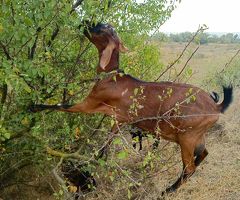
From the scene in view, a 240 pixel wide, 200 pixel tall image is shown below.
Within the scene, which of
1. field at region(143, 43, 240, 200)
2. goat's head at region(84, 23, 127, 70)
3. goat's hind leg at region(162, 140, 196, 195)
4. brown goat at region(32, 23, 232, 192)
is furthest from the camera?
field at region(143, 43, 240, 200)

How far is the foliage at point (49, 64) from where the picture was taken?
310cm

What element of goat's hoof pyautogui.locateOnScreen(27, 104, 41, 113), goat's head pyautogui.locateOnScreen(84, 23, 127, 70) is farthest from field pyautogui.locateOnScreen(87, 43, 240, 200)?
goat's hoof pyautogui.locateOnScreen(27, 104, 41, 113)

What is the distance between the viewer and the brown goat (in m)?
4.38

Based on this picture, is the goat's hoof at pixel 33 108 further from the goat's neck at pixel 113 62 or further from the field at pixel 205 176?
the field at pixel 205 176

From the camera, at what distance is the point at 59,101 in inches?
180

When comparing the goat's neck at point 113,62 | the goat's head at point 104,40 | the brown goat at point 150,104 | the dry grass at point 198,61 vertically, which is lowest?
the dry grass at point 198,61

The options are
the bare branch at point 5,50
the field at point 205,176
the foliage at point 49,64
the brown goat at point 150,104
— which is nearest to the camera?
the foliage at point 49,64

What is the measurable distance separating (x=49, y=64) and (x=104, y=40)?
743 mm

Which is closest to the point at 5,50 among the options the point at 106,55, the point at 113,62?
the point at 106,55

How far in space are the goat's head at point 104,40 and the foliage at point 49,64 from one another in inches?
4.2

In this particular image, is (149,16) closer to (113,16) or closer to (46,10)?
(113,16)

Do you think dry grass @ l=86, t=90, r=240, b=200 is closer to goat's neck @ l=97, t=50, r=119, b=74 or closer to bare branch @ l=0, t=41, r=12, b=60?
goat's neck @ l=97, t=50, r=119, b=74

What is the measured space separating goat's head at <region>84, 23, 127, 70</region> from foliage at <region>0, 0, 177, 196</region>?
107 millimetres

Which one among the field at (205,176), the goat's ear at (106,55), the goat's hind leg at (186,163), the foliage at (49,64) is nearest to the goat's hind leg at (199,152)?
the goat's hind leg at (186,163)
